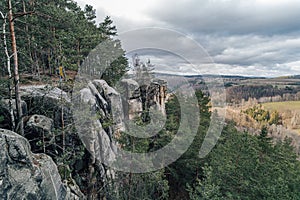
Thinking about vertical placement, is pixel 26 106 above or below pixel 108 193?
above

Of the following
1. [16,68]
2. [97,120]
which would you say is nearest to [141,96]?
[97,120]

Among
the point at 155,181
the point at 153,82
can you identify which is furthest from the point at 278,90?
the point at 155,181

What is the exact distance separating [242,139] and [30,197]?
11.8m

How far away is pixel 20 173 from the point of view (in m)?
5.27

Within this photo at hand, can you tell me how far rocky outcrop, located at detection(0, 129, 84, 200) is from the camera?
4.88 metres

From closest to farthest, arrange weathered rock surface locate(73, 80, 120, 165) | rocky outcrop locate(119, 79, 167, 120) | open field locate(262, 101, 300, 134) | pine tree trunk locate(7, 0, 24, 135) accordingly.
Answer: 1. pine tree trunk locate(7, 0, 24, 135)
2. weathered rock surface locate(73, 80, 120, 165)
3. rocky outcrop locate(119, 79, 167, 120)
4. open field locate(262, 101, 300, 134)

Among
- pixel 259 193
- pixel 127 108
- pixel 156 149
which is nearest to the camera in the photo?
pixel 259 193

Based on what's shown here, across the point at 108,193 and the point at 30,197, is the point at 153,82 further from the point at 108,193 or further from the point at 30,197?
the point at 30,197

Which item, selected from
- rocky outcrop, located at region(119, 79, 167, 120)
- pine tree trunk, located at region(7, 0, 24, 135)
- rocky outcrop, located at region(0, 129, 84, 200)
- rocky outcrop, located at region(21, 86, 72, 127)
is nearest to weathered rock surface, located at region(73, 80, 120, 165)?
rocky outcrop, located at region(21, 86, 72, 127)

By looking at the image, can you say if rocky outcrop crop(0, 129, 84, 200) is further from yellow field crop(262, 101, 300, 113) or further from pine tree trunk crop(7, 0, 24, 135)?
yellow field crop(262, 101, 300, 113)

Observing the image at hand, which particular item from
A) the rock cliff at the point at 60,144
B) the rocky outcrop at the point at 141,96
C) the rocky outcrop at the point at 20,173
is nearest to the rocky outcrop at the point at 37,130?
the rock cliff at the point at 60,144

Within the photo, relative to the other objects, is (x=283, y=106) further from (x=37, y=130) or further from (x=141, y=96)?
(x=37, y=130)

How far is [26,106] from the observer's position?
951cm

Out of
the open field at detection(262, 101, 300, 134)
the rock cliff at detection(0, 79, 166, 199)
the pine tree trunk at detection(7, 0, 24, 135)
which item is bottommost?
the open field at detection(262, 101, 300, 134)
